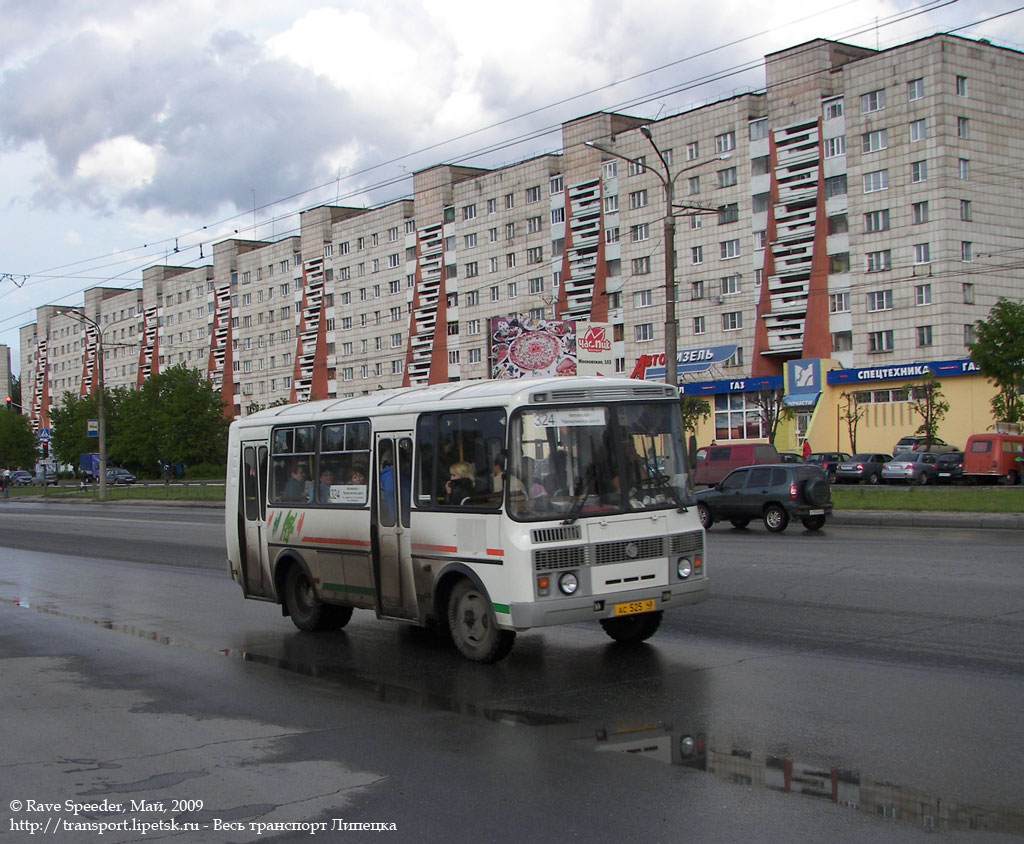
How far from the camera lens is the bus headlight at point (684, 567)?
9.73 meters

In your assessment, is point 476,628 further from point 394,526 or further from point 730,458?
point 730,458

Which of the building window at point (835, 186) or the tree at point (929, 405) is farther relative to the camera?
the building window at point (835, 186)

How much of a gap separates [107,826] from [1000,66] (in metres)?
66.8

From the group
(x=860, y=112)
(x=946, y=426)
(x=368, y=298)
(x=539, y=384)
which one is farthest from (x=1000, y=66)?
(x=539, y=384)

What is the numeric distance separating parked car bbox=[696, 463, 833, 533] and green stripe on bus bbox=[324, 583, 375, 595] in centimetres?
1363

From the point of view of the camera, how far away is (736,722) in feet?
23.7

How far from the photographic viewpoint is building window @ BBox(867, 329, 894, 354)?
62.6 metres

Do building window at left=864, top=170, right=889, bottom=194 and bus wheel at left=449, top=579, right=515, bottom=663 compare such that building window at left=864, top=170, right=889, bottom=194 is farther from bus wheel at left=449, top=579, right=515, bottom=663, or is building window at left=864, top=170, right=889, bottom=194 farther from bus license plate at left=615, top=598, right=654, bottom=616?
bus wheel at left=449, top=579, right=515, bottom=663

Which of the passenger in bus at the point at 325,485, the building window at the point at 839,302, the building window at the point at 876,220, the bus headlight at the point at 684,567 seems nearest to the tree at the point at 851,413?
the building window at the point at 839,302

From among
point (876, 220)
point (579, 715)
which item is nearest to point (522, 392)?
point (579, 715)

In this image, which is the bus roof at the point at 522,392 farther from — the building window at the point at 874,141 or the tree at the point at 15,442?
the tree at the point at 15,442

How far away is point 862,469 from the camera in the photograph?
49.2 metres

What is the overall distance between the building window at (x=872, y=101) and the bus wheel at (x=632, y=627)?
191 feet

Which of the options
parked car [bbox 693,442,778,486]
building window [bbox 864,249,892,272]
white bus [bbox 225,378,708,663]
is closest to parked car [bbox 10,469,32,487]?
building window [bbox 864,249,892,272]
